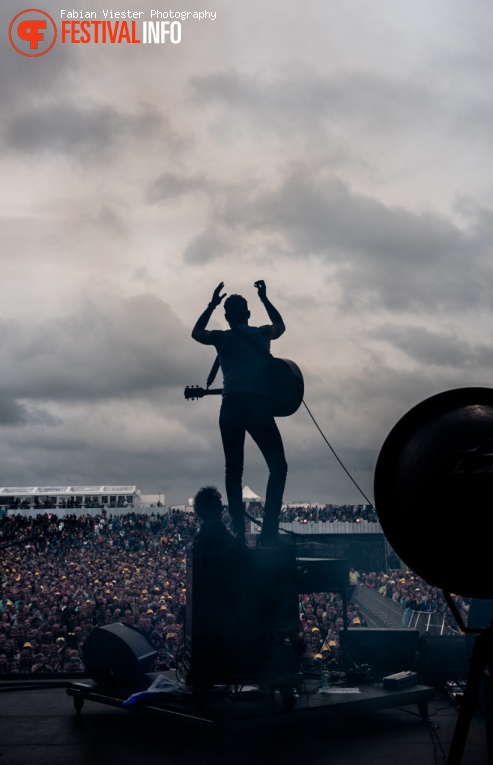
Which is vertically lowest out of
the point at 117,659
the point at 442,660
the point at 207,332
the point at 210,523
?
the point at 442,660

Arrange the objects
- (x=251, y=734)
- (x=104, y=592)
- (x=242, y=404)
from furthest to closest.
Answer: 1. (x=104, y=592)
2. (x=242, y=404)
3. (x=251, y=734)

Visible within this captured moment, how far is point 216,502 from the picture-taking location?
617 cm

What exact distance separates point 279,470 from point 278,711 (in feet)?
6.50

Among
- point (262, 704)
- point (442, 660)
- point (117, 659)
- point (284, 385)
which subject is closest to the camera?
point (262, 704)

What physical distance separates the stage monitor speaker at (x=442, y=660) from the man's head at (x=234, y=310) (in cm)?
351

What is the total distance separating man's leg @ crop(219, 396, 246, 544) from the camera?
19.9 feet

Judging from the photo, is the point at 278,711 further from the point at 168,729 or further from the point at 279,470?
the point at 279,470

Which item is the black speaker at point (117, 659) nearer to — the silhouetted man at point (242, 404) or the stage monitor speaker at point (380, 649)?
the silhouetted man at point (242, 404)

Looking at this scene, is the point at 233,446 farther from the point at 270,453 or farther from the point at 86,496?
the point at 86,496

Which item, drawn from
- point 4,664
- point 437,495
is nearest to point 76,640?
point 4,664

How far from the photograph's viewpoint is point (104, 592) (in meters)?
16.6

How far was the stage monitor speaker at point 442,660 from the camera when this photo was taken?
6672 millimetres

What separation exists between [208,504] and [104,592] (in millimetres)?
A: 11574

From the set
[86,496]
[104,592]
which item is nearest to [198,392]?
[104,592]
